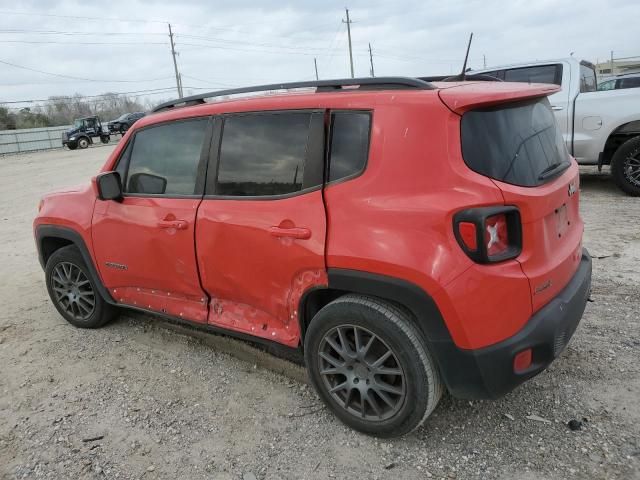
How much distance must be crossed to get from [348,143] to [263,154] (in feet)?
1.90

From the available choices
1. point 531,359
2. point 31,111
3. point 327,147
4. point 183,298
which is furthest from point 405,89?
point 31,111

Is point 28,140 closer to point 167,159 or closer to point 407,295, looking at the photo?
point 167,159

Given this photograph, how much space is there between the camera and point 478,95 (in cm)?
232

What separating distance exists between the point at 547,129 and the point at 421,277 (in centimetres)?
120

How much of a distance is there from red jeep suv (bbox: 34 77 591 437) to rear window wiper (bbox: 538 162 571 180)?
0.02 meters

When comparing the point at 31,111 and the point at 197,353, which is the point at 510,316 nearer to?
the point at 197,353

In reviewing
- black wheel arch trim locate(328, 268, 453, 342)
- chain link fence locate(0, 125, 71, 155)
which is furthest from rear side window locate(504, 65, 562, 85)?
chain link fence locate(0, 125, 71, 155)

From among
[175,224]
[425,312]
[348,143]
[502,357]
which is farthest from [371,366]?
[175,224]

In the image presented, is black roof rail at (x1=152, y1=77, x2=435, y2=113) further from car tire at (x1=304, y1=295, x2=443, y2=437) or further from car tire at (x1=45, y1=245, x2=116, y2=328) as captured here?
car tire at (x1=45, y1=245, x2=116, y2=328)

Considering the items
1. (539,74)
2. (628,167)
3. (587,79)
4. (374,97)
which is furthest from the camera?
(587,79)

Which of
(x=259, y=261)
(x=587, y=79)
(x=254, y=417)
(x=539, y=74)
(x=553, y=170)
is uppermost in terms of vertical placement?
(x=539, y=74)

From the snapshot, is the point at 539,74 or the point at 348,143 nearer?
the point at 348,143

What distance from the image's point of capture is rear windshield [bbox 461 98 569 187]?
228cm

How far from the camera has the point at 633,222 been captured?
6082 mm
